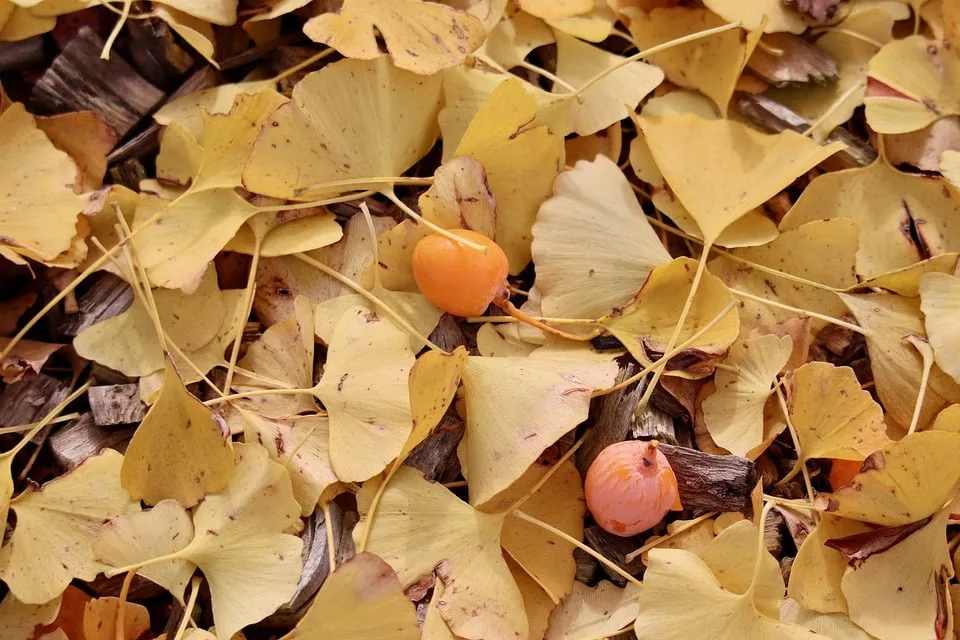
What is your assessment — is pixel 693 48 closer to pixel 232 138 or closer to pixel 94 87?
pixel 232 138

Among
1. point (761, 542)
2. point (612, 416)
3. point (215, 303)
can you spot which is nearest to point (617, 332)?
point (612, 416)

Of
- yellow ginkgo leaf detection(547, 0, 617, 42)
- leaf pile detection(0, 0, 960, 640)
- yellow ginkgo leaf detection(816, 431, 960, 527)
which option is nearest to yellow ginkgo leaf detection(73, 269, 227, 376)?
leaf pile detection(0, 0, 960, 640)

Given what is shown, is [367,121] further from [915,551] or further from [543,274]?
[915,551]

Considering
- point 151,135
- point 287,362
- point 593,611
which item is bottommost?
point 593,611

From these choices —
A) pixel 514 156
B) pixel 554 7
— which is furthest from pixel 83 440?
pixel 554 7

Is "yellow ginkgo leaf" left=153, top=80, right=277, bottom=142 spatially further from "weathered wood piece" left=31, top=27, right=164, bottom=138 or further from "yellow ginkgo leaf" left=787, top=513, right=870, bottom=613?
"yellow ginkgo leaf" left=787, top=513, right=870, bottom=613

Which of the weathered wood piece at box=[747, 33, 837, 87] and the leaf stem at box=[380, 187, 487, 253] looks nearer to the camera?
the leaf stem at box=[380, 187, 487, 253]
